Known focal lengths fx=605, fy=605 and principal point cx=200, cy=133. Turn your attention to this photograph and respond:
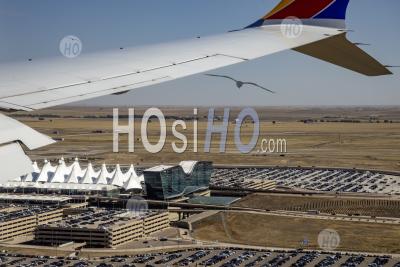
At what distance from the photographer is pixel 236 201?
45.7 m

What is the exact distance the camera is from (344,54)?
20.4 feet

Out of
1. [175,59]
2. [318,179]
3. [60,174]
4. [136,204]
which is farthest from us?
[318,179]

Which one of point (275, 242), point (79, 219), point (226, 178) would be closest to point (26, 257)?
point (79, 219)

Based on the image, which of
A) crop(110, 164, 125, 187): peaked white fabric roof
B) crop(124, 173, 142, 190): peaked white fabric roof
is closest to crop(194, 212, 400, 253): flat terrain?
crop(124, 173, 142, 190): peaked white fabric roof

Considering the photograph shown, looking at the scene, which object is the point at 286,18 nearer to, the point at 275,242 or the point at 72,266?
the point at 72,266

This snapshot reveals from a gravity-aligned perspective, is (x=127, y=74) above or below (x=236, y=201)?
above

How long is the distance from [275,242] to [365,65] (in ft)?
91.8

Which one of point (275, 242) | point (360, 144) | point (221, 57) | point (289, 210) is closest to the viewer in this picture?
point (221, 57)

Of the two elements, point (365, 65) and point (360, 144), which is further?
point (360, 144)

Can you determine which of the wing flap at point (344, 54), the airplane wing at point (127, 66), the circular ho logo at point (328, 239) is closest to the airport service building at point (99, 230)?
the circular ho logo at point (328, 239)

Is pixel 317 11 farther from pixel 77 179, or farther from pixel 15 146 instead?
pixel 77 179

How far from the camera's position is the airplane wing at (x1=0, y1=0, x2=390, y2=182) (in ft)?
18.0

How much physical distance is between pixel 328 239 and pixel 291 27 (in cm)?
2897

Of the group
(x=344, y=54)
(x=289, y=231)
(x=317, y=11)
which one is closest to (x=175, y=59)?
(x=317, y=11)
